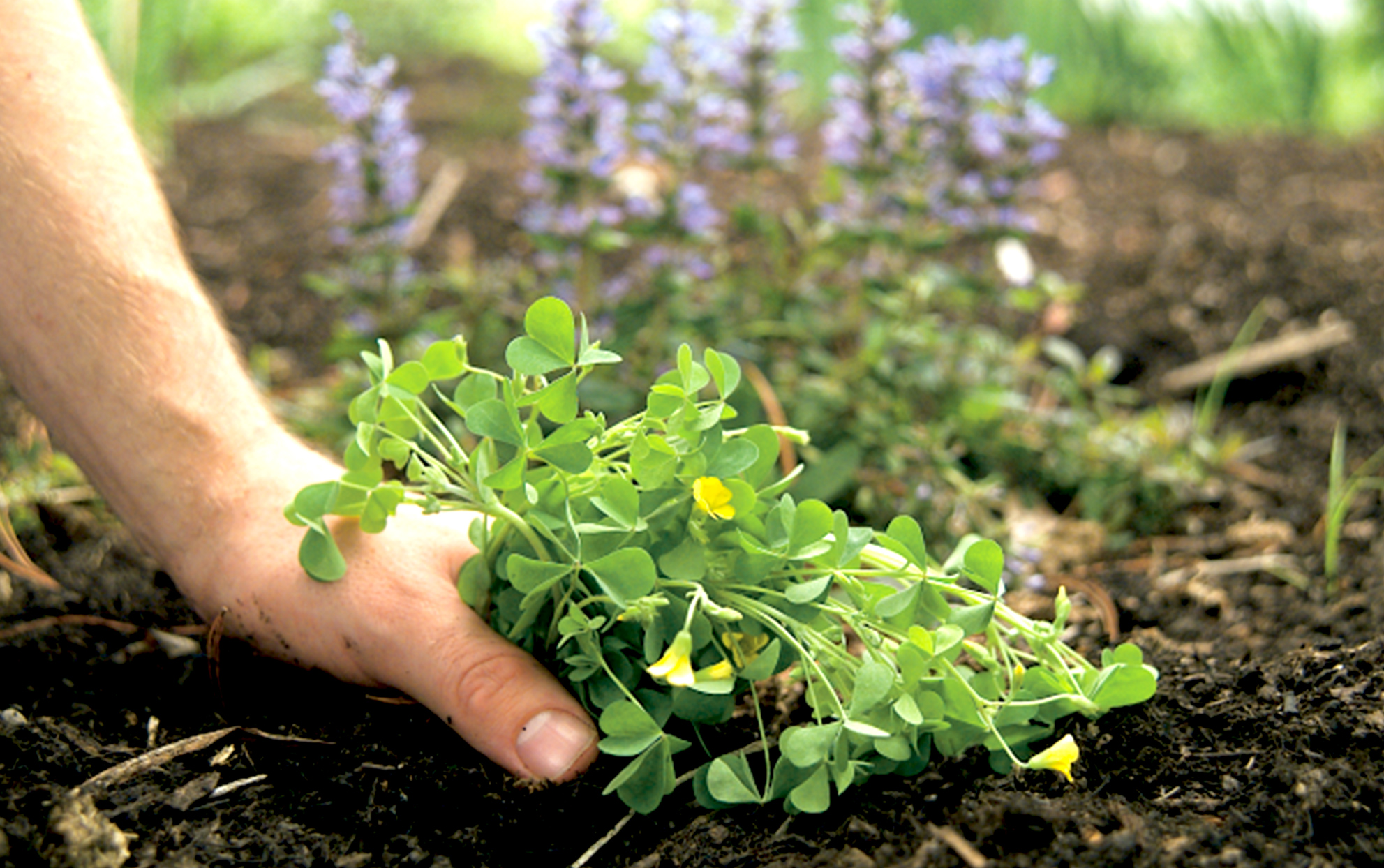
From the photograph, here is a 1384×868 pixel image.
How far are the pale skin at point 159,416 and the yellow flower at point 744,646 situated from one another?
0.20m

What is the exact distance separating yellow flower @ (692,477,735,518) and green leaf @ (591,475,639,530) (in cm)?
6

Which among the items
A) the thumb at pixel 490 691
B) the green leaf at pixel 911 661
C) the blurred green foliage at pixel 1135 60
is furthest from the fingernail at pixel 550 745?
the blurred green foliage at pixel 1135 60

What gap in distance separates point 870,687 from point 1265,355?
6.46 ft

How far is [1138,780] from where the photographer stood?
3.76ft

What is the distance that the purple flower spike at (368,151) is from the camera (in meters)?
1.89

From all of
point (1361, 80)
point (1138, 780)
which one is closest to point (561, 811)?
point (1138, 780)

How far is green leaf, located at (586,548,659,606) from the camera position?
3.30ft

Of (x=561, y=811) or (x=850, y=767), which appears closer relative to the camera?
(x=850, y=767)

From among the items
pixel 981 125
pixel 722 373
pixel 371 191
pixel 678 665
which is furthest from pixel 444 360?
pixel 981 125

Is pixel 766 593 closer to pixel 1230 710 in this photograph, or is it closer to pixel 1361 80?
pixel 1230 710

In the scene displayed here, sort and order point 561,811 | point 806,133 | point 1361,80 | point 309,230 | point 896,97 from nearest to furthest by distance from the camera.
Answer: point 561,811 → point 896,97 → point 309,230 → point 806,133 → point 1361,80

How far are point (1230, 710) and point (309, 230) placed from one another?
110 inches

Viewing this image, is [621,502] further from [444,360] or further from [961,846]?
[961,846]

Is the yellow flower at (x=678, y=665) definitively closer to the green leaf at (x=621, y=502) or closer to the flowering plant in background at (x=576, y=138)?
the green leaf at (x=621, y=502)
